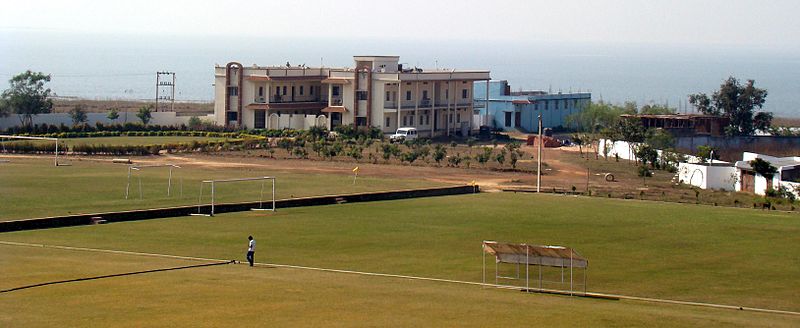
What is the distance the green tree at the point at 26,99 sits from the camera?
78.9 meters

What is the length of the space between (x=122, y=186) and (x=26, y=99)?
37657 millimetres

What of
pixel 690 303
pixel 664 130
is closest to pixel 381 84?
pixel 664 130

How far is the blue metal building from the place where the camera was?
308 feet

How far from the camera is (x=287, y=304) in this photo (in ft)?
73.0

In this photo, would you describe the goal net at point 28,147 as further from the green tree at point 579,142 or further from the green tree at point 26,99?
the green tree at point 579,142

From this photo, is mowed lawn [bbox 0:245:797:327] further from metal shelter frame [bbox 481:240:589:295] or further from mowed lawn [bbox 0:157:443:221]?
mowed lawn [bbox 0:157:443:221]

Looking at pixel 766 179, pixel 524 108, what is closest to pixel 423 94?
pixel 524 108

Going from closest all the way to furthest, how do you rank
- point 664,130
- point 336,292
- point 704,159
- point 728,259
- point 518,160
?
point 336,292
point 728,259
point 704,159
point 518,160
point 664,130

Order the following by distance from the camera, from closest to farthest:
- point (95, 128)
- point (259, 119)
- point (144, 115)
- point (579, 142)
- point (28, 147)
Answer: point (28, 147) → point (579, 142) → point (95, 128) → point (144, 115) → point (259, 119)

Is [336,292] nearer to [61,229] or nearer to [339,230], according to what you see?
[339,230]

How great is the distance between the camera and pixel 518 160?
6831cm

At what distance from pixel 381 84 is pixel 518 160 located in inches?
647

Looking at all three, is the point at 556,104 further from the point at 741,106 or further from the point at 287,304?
the point at 287,304

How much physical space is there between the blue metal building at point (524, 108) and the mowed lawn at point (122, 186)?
1426 inches
